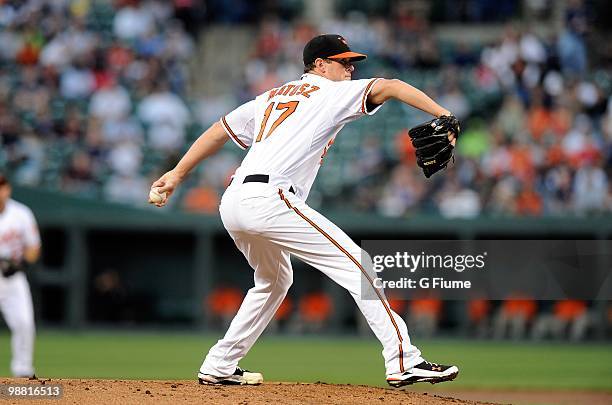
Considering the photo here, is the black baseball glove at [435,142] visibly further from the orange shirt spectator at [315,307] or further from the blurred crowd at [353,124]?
the orange shirt spectator at [315,307]

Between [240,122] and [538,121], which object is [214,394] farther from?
[538,121]

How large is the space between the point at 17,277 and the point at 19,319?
1.38 ft

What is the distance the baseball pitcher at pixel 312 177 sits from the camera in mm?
5613

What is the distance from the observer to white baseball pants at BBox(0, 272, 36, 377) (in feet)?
30.1

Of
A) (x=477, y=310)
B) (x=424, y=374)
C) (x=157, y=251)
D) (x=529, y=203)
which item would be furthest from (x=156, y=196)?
(x=157, y=251)

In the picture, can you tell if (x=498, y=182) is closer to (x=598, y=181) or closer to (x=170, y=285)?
(x=598, y=181)

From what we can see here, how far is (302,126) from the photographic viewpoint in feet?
18.9

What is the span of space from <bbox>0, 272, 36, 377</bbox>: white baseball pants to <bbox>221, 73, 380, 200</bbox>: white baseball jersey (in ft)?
13.6

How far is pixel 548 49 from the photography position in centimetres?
1605

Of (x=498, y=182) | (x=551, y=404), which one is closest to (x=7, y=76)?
(x=498, y=182)

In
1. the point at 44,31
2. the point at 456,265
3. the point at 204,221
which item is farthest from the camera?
the point at 44,31

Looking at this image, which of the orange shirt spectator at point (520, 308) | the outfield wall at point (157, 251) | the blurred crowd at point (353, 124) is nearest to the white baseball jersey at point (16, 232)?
the outfield wall at point (157, 251)

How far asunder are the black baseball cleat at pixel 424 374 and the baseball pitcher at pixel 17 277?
14.3 feet

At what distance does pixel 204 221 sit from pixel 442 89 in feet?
12.7
